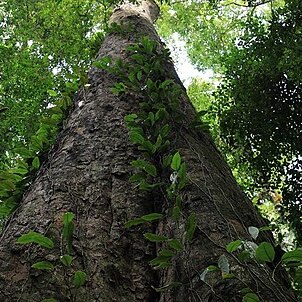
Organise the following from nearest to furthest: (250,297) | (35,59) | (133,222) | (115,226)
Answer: (250,297)
(133,222)
(115,226)
(35,59)

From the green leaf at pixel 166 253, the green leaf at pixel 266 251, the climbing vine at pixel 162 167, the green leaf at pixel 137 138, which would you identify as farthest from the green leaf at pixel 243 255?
the green leaf at pixel 137 138

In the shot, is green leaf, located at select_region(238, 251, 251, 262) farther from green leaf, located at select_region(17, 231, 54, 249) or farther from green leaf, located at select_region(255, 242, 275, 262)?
green leaf, located at select_region(17, 231, 54, 249)

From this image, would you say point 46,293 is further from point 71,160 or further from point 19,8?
point 19,8

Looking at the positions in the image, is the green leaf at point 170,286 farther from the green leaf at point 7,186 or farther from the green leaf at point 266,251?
the green leaf at point 7,186

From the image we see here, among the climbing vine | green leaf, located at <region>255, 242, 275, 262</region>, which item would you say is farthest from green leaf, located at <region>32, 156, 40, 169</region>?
green leaf, located at <region>255, 242, 275, 262</region>

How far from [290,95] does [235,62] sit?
2.89 feet

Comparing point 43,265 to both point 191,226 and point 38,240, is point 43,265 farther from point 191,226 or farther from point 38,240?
point 191,226

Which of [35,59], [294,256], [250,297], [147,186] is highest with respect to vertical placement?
[35,59]

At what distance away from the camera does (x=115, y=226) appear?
1.84 m

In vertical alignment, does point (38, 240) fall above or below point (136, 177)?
below

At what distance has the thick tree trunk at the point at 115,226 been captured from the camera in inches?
56.2

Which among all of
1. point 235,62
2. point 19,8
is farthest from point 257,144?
point 19,8

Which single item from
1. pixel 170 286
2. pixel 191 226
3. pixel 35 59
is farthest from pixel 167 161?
pixel 35 59

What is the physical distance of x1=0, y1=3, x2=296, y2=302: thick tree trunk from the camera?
56.2 inches
